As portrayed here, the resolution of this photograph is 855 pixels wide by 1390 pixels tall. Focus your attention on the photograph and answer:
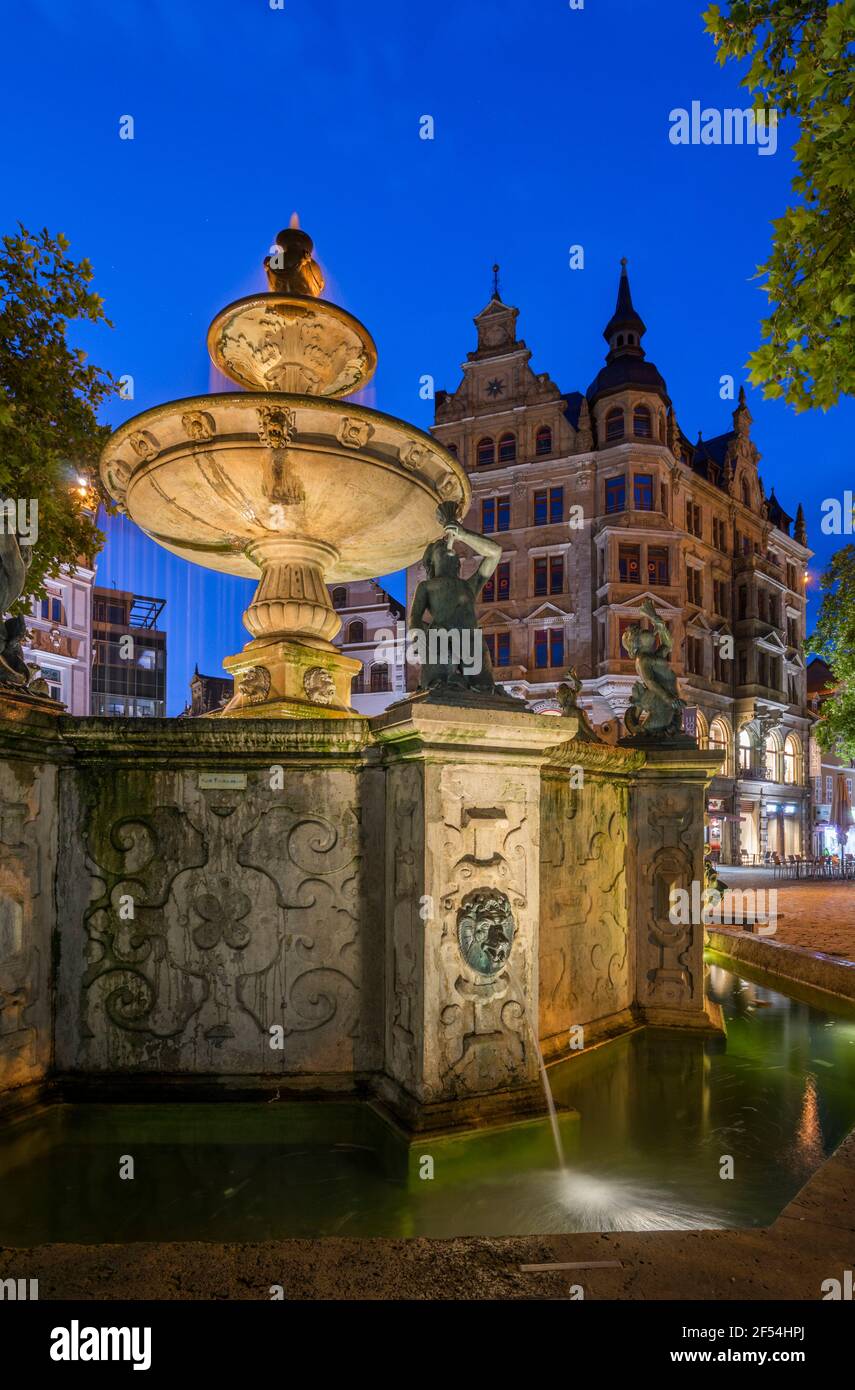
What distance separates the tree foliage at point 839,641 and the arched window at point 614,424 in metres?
16.1

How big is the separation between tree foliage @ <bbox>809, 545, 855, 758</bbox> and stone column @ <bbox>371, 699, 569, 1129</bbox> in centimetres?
1574

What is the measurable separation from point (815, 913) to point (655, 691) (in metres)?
11.1

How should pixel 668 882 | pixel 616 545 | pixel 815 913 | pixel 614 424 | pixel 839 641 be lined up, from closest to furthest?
pixel 668 882 → pixel 815 913 → pixel 839 641 → pixel 616 545 → pixel 614 424

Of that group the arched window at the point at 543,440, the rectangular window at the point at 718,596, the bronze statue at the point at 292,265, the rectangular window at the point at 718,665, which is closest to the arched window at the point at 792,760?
the rectangular window at the point at 718,665

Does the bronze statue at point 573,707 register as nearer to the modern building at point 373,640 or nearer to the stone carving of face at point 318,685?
the stone carving of face at point 318,685

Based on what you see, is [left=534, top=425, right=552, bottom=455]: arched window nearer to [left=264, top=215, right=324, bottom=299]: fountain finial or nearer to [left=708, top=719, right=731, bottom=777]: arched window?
[left=708, top=719, right=731, bottom=777]: arched window

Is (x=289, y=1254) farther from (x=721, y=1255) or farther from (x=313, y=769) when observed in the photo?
(x=313, y=769)

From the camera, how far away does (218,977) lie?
445 centimetres

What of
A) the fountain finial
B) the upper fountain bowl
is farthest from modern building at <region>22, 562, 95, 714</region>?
the upper fountain bowl

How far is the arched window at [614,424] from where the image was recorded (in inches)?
Answer: 1358

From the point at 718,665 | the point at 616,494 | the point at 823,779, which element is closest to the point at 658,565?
the point at 616,494

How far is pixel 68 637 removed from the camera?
39406 mm

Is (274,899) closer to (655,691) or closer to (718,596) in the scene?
(655,691)

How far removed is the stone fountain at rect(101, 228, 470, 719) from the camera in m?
5.99
